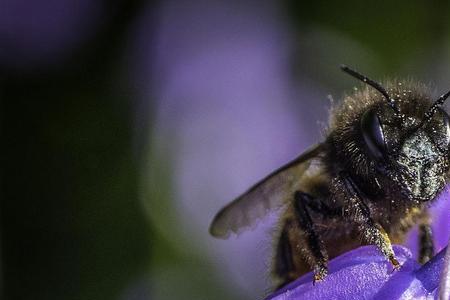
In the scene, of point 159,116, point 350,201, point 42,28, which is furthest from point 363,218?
point 42,28

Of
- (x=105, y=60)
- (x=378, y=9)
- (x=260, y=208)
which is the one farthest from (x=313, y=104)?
(x=260, y=208)

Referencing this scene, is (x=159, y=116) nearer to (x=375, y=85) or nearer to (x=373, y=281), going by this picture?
(x=375, y=85)

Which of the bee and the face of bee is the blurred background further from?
the face of bee

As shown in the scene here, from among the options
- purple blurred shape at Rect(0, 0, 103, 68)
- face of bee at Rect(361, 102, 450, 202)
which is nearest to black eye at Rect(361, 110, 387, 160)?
face of bee at Rect(361, 102, 450, 202)

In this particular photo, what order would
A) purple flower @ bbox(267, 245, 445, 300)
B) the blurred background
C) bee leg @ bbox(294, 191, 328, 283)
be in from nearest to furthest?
1. purple flower @ bbox(267, 245, 445, 300)
2. bee leg @ bbox(294, 191, 328, 283)
3. the blurred background

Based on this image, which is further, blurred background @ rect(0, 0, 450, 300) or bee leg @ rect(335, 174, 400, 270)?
blurred background @ rect(0, 0, 450, 300)

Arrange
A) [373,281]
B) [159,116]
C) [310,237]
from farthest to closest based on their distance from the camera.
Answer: [159,116]
[310,237]
[373,281]

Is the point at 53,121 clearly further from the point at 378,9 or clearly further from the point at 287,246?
the point at 287,246

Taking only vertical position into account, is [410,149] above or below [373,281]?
above
